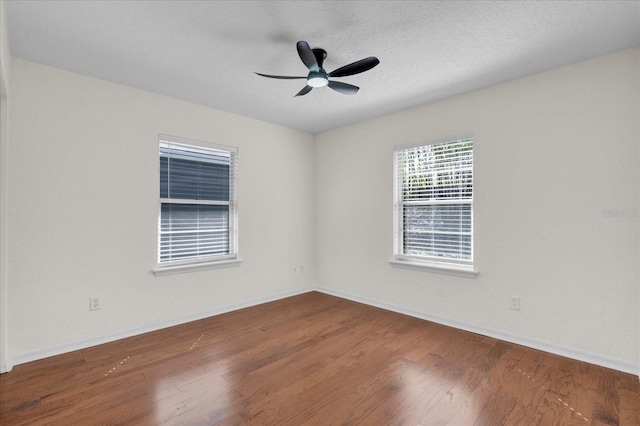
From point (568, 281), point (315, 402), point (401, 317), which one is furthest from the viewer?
point (401, 317)

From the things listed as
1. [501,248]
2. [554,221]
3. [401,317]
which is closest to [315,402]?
[401,317]

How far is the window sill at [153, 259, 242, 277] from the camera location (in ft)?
11.7

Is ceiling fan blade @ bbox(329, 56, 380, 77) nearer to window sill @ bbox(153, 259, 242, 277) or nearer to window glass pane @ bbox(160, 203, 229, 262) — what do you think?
window glass pane @ bbox(160, 203, 229, 262)

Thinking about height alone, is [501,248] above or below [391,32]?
below

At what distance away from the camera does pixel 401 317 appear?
392cm

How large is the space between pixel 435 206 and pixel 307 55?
2449 millimetres

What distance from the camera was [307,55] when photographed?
2258 millimetres

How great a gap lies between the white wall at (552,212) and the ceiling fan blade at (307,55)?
77.4 inches

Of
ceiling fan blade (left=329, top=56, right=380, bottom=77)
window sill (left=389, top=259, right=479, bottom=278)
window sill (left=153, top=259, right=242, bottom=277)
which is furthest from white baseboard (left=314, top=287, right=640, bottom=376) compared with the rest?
ceiling fan blade (left=329, top=56, right=380, bottom=77)

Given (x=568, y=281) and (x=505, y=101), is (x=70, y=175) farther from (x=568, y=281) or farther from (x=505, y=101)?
(x=568, y=281)

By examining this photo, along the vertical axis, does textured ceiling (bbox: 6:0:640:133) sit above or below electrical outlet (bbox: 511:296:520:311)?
above

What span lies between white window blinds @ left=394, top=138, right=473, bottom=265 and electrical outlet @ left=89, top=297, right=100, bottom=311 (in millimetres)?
3432

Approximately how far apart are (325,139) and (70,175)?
3400 mm

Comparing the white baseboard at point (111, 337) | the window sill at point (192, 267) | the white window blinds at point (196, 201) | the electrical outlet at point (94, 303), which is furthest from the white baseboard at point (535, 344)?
the electrical outlet at point (94, 303)
